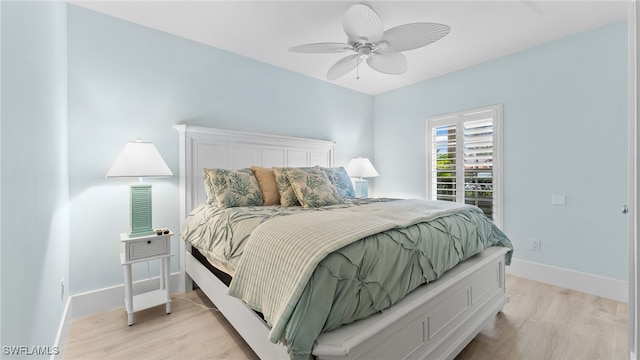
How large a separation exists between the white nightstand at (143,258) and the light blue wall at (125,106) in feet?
1.05

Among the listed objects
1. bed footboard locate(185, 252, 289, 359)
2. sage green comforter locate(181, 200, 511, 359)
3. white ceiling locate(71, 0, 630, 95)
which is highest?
white ceiling locate(71, 0, 630, 95)

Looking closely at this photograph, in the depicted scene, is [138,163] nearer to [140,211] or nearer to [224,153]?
[140,211]

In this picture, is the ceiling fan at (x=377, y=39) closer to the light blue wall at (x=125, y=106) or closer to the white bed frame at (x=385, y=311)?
the light blue wall at (x=125, y=106)

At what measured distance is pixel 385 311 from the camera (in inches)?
49.3

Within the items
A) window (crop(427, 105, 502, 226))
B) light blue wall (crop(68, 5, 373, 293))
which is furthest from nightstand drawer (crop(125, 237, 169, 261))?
window (crop(427, 105, 502, 226))

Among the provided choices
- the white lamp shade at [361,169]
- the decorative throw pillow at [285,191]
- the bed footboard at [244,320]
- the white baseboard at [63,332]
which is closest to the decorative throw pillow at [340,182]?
the decorative throw pillow at [285,191]

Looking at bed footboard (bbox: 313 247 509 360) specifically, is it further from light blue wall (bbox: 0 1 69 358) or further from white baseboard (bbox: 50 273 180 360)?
white baseboard (bbox: 50 273 180 360)

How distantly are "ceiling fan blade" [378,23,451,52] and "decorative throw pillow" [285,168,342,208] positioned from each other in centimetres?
129

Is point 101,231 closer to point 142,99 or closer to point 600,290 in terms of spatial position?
point 142,99

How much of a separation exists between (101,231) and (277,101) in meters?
2.36

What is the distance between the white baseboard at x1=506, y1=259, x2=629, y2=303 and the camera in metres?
2.49

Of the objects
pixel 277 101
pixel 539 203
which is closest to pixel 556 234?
pixel 539 203

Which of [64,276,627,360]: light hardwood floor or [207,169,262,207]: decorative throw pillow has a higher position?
[207,169,262,207]: decorative throw pillow

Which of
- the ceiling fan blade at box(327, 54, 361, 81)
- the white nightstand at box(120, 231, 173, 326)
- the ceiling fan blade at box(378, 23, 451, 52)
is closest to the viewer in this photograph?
the ceiling fan blade at box(378, 23, 451, 52)
